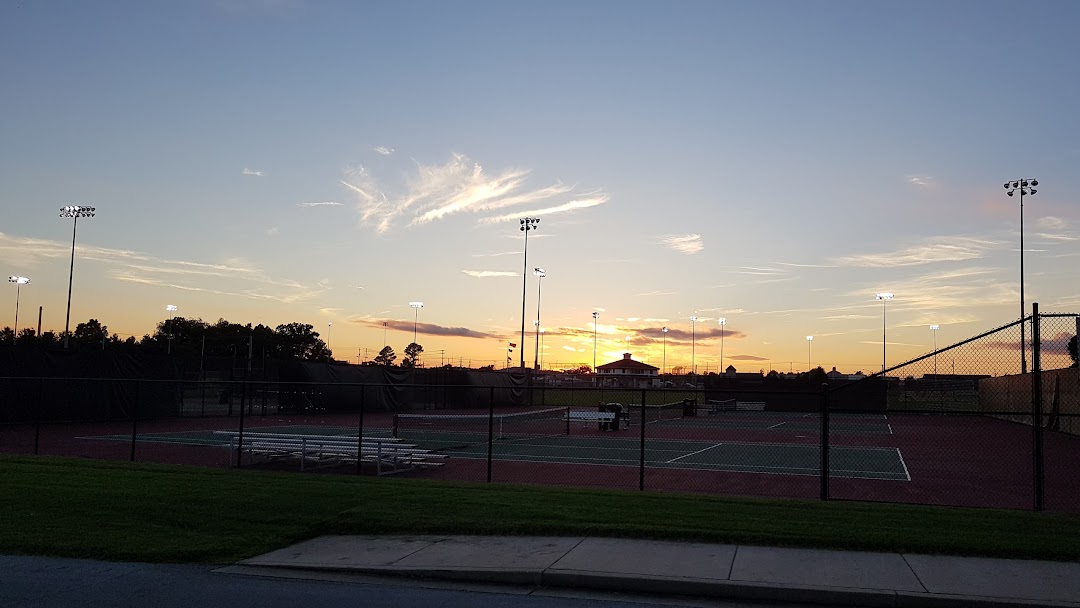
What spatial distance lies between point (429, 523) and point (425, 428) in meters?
25.8

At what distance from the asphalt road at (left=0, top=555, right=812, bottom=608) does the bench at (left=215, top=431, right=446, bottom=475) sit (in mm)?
9178

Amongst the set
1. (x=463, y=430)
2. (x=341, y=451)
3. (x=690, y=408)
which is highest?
(x=690, y=408)

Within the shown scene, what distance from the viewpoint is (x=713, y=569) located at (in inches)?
358

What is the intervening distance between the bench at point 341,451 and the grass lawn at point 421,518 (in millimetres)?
4047

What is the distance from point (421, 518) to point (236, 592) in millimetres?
3773

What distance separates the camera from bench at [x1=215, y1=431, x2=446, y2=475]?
19.3 metres

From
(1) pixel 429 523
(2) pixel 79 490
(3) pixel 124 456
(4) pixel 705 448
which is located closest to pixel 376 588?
(1) pixel 429 523

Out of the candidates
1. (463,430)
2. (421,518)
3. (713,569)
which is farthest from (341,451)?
(463,430)

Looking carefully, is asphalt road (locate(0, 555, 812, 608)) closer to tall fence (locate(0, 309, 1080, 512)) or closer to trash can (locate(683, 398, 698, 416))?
tall fence (locate(0, 309, 1080, 512))

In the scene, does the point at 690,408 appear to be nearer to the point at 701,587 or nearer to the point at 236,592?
the point at 701,587

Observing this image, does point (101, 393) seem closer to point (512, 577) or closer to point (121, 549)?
point (121, 549)

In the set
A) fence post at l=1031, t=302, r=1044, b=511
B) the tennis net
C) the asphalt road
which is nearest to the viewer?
the asphalt road

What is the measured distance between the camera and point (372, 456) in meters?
19.2

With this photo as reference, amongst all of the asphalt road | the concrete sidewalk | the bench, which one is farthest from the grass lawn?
the bench
